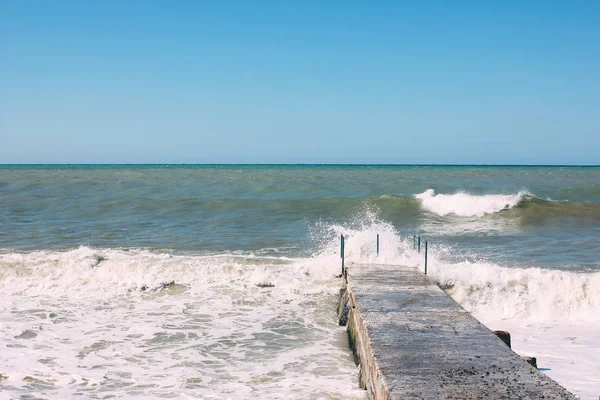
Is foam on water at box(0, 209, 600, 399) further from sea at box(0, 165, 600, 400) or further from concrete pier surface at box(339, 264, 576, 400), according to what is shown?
concrete pier surface at box(339, 264, 576, 400)

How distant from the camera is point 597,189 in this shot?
3581 cm

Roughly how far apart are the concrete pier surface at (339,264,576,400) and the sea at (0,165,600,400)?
79cm

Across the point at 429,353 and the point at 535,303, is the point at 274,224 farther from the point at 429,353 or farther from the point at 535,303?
the point at 429,353

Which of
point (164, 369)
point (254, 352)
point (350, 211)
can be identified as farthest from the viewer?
point (350, 211)

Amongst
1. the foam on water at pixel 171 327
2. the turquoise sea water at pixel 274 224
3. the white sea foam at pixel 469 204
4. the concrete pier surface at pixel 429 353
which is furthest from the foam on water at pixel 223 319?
the white sea foam at pixel 469 204

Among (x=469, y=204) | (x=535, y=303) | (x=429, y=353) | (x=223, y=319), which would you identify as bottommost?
(x=223, y=319)

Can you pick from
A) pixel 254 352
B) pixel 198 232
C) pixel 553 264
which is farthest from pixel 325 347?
pixel 198 232

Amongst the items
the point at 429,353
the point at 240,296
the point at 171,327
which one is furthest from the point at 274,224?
the point at 429,353

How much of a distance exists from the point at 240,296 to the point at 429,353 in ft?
19.7

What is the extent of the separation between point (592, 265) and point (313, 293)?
270 inches

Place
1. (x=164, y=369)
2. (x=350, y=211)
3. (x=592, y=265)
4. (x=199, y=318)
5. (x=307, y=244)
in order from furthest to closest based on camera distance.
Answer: (x=350, y=211), (x=307, y=244), (x=592, y=265), (x=199, y=318), (x=164, y=369)

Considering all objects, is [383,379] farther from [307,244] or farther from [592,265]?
[307,244]

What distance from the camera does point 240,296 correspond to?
427 inches

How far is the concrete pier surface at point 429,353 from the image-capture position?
4555mm
